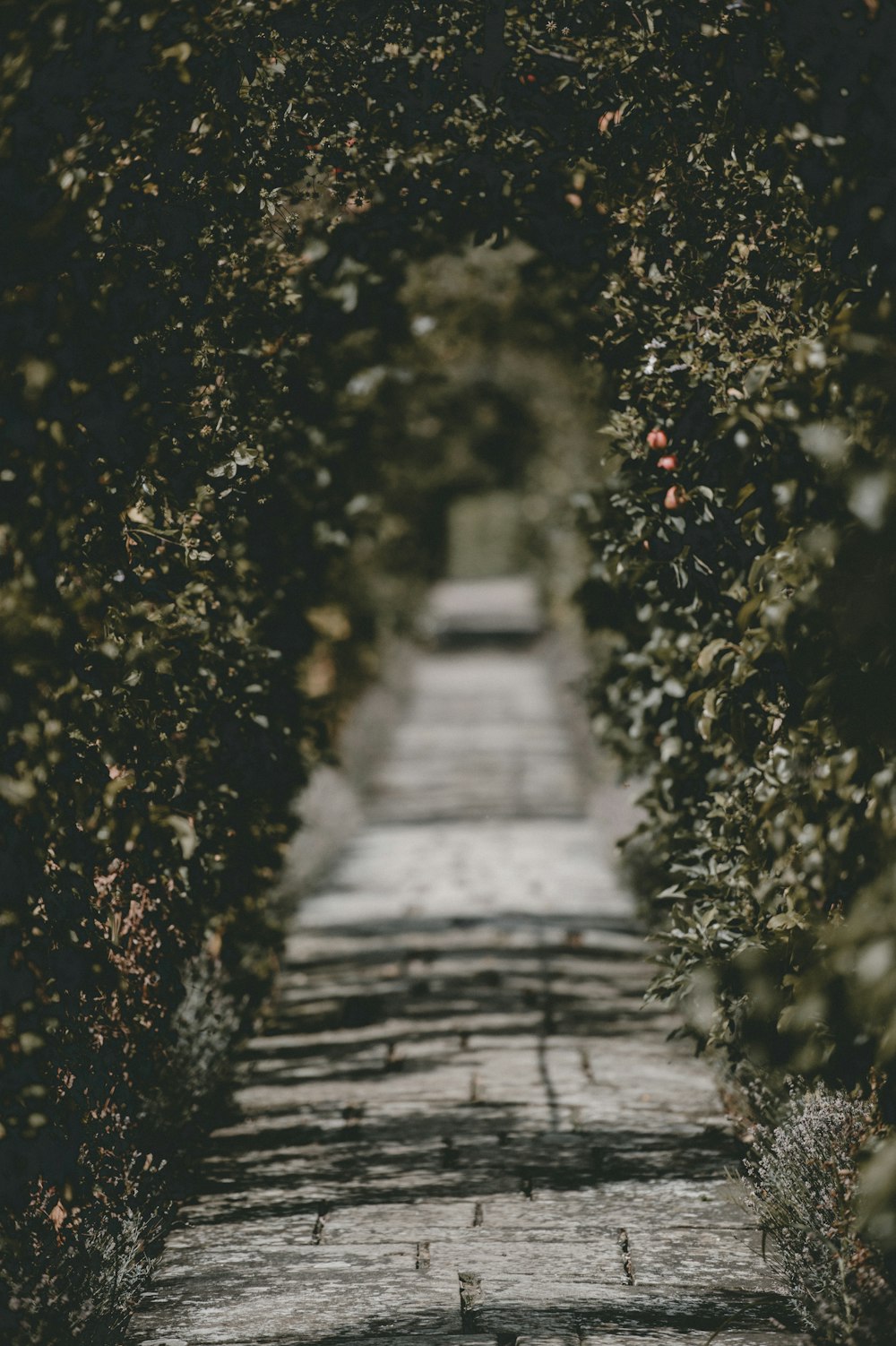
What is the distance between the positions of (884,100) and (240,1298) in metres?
3.24

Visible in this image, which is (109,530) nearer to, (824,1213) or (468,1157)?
(824,1213)

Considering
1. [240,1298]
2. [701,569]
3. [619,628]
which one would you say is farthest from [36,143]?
[619,628]

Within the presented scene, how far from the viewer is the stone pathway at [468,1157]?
407 centimetres

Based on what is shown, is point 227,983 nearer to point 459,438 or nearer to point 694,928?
point 694,928

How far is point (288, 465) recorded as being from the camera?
21.2 ft

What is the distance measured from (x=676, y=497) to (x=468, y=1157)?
232 cm

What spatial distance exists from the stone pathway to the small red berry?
1.62 m

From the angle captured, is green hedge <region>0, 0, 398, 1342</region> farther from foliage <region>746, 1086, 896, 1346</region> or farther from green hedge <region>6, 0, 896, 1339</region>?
foliage <region>746, 1086, 896, 1346</region>

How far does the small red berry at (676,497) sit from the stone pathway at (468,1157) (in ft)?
5.32

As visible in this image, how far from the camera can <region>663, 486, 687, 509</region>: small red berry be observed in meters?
4.21

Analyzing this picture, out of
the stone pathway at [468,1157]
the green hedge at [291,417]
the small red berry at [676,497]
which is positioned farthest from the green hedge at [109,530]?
the small red berry at [676,497]

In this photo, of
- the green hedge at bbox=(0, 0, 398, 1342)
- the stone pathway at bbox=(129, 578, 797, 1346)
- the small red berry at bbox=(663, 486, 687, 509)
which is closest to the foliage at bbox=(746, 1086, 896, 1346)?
the stone pathway at bbox=(129, 578, 797, 1346)

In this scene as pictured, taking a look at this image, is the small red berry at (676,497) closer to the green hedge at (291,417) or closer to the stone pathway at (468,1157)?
the green hedge at (291,417)

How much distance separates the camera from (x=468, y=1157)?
526cm
